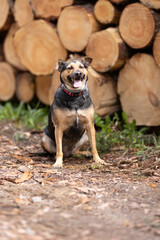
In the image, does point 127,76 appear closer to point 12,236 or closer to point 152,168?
point 152,168

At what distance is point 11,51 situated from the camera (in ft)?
24.0

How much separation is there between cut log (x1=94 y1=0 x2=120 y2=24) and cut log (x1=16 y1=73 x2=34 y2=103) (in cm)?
238

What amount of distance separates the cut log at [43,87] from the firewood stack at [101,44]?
0.02 metres

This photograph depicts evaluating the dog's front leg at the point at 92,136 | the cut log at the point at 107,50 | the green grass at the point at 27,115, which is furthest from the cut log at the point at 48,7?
the dog's front leg at the point at 92,136

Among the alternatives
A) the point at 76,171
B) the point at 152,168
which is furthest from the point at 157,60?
the point at 76,171

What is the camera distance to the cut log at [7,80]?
7.54m

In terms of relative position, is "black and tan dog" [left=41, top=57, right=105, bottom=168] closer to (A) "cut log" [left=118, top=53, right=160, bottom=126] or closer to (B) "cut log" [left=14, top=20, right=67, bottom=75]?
(A) "cut log" [left=118, top=53, right=160, bottom=126]

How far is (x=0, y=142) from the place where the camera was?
584 centimetres

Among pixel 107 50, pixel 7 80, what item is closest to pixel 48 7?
pixel 107 50

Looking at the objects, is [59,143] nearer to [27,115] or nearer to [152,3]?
[152,3]

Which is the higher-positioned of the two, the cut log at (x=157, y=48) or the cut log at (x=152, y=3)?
the cut log at (x=152, y=3)

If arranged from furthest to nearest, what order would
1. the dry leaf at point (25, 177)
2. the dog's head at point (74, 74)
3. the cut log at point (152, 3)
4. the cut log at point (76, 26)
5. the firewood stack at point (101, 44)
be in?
1. the cut log at point (76, 26)
2. the firewood stack at point (101, 44)
3. the cut log at point (152, 3)
4. the dog's head at point (74, 74)
5. the dry leaf at point (25, 177)

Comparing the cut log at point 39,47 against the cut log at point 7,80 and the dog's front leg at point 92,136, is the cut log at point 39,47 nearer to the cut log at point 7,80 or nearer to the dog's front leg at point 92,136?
the cut log at point 7,80

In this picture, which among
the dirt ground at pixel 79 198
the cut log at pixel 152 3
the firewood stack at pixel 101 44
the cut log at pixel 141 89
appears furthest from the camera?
the cut log at pixel 141 89
